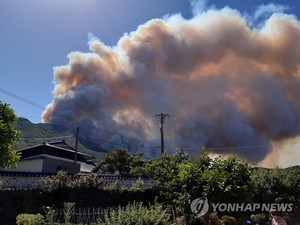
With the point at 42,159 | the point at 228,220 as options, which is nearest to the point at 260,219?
the point at 228,220

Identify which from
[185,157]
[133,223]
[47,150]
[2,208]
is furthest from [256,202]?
[47,150]

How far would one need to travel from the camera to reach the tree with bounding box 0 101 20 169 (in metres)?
9.20

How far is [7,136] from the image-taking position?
9320mm

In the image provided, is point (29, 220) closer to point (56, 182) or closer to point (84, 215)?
point (84, 215)

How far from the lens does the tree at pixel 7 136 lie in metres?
9.20

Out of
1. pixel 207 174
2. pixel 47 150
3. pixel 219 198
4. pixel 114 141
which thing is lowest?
pixel 219 198

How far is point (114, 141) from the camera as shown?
91.1 m

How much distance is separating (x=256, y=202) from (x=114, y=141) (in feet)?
245

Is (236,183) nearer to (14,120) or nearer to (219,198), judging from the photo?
(219,198)

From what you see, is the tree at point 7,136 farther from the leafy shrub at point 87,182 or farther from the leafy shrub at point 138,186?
the leafy shrub at point 138,186

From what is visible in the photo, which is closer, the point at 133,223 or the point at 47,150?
the point at 133,223

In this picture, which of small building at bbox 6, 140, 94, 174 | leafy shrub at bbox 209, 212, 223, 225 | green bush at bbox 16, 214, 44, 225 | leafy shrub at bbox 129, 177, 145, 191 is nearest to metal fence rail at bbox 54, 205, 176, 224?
leafy shrub at bbox 209, 212, 223, 225
